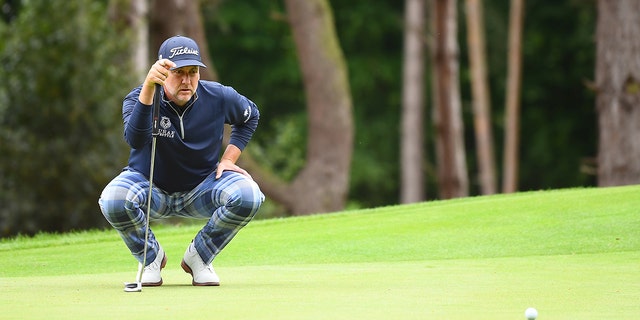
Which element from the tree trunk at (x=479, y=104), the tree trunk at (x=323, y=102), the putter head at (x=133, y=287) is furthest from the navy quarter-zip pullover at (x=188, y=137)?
the tree trunk at (x=479, y=104)

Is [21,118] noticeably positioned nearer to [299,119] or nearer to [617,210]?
[617,210]

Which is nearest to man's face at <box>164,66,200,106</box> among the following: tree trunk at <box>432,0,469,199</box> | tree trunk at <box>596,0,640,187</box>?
tree trunk at <box>596,0,640,187</box>

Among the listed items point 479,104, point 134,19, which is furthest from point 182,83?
point 479,104

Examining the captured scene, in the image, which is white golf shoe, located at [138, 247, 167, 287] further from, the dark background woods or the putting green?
the dark background woods

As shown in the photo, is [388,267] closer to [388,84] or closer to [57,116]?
[57,116]

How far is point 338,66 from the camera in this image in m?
22.3

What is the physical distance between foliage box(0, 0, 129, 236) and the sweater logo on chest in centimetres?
1236

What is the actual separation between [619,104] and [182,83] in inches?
449

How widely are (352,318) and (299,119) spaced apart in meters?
30.8

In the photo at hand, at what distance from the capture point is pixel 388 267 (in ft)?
27.5

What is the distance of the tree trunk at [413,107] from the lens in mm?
31734

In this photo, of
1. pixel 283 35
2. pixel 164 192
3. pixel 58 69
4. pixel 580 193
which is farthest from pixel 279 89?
pixel 164 192

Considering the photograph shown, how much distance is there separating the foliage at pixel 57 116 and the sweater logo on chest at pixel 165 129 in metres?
12.4

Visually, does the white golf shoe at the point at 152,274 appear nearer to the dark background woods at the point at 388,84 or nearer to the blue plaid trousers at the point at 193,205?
the blue plaid trousers at the point at 193,205
